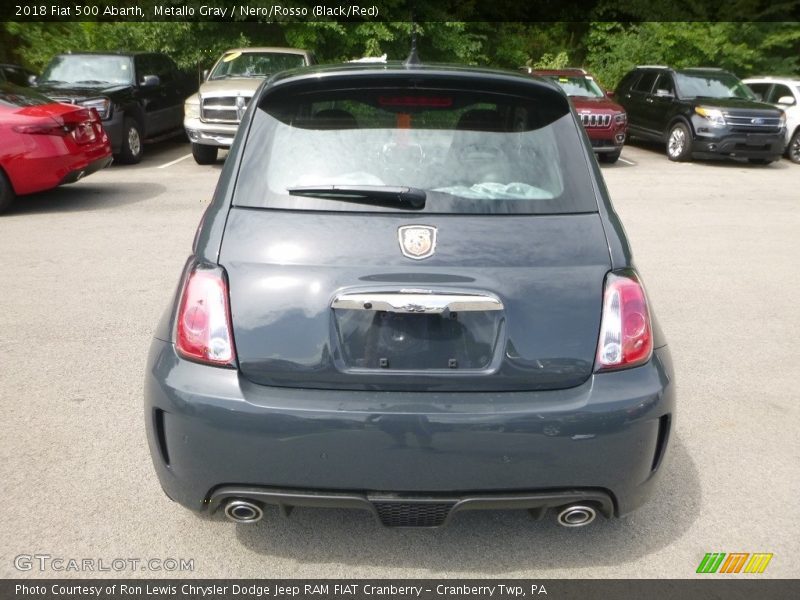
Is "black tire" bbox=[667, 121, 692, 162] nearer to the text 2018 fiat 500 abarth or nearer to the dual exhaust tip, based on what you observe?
the text 2018 fiat 500 abarth

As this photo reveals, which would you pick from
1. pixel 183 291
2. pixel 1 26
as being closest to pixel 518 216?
pixel 183 291

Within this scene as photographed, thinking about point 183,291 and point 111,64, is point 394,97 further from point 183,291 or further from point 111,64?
point 111,64

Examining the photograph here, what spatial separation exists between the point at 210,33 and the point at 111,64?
5.99 meters

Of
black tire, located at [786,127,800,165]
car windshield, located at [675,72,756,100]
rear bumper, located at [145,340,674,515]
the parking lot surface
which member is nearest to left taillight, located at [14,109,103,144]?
the parking lot surface

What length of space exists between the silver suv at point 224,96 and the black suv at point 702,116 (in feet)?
25.2

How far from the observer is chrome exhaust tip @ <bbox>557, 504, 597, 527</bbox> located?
108 inches

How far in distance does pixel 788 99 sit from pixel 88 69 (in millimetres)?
13647

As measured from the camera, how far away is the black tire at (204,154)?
14.1 metres

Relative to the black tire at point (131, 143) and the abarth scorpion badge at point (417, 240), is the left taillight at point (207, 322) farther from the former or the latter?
the black tire at point (131, 143)

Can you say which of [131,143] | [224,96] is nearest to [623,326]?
[224,96]

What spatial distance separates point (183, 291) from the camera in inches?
110

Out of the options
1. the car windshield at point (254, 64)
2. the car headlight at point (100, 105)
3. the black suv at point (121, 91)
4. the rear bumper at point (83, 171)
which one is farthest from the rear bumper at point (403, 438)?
the car windshield at point (254, 64)

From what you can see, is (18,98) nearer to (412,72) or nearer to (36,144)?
(36,144)

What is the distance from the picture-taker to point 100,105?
12.8 meters
